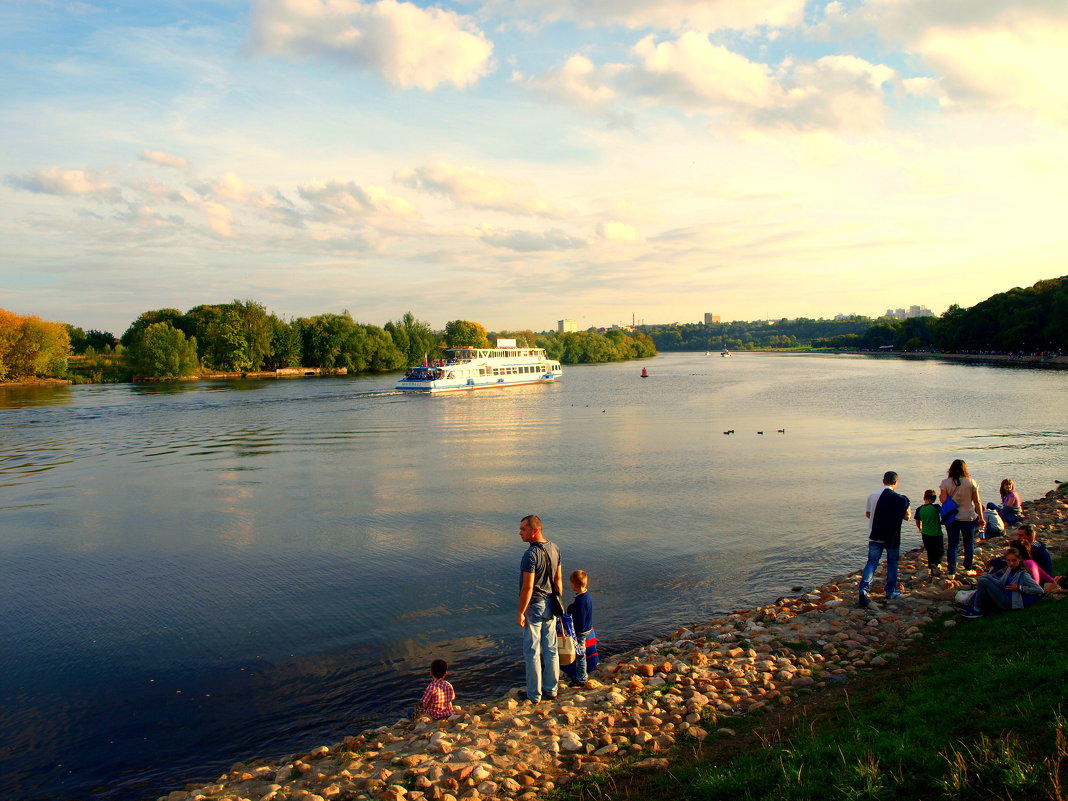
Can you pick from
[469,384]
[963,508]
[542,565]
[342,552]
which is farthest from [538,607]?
[469,384]

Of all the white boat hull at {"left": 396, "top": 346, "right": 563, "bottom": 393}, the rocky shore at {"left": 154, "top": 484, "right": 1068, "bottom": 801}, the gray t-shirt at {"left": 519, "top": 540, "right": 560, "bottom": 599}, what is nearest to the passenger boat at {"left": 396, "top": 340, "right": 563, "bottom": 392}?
the white boat hull at {"left": 396, "top": 346, "right": 563, "bottom": 393}

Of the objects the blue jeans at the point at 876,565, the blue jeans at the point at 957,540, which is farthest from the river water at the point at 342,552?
the blue jeans at the point at 957,540

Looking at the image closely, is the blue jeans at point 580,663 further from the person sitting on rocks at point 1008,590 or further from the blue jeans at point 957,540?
the blue jeans at point 957,540

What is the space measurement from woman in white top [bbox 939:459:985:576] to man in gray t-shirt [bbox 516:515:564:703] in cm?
887

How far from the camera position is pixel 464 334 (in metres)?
192

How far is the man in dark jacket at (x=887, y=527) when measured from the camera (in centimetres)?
1223

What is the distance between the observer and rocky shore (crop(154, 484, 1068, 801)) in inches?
308

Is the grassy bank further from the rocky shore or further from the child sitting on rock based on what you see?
the child sitting on rock

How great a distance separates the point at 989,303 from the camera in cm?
15600

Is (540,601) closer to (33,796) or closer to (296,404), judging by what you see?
(33,796)

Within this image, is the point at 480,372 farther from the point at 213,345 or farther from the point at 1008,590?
the point at 1008,590

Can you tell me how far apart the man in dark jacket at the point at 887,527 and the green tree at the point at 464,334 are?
175252mm

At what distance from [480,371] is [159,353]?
59.4m

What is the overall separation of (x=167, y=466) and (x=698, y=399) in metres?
56.1
